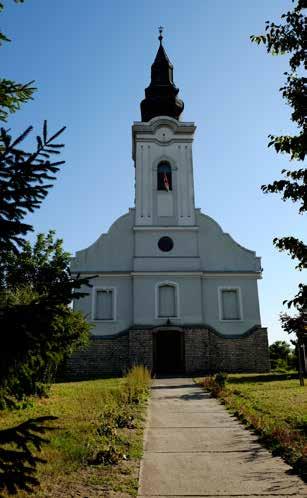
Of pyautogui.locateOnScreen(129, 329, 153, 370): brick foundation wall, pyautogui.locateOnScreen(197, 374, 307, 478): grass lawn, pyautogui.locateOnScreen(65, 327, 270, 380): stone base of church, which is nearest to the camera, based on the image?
pyautogui.locateOnScreen(197, 374, 307, 478): grass lawn

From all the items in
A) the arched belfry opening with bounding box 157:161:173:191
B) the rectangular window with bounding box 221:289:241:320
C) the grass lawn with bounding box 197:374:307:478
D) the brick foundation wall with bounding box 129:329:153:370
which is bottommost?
the grass lawn with bounding box 197:374:307:478

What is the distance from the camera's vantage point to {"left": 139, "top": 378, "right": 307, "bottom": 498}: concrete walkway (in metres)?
5.18

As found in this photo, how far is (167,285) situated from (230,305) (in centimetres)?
388

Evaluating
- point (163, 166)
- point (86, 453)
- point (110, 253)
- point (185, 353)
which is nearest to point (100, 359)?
point (185, 353)

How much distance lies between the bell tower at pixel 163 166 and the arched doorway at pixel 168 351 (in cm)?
658

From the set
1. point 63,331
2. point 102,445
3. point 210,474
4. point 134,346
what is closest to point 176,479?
point 210,474

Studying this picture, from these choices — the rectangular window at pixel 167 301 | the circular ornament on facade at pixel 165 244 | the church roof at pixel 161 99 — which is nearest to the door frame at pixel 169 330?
the rectangular window at pixel 167 301

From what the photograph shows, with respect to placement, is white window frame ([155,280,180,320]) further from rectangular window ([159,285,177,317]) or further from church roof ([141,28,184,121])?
church roof ([141,28,184,121])

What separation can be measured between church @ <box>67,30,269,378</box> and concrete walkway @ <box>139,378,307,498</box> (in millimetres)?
14245

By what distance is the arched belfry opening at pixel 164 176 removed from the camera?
2739 centimetres

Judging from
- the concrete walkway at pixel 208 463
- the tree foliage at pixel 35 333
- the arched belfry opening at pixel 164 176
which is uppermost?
the arched belfry opening at pixel 164 176

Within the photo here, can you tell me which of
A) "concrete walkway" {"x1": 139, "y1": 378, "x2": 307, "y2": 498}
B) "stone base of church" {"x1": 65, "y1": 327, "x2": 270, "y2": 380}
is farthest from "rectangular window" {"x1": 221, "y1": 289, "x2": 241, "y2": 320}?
"concrete walkway" {"x1": 139, "y1": 378, "x2": 307, "y2": 498}

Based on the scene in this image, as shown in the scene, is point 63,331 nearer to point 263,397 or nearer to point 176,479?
point 176,479

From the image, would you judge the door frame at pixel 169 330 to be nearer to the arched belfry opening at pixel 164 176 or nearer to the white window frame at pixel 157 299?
the white window frame at pixel 157 299
